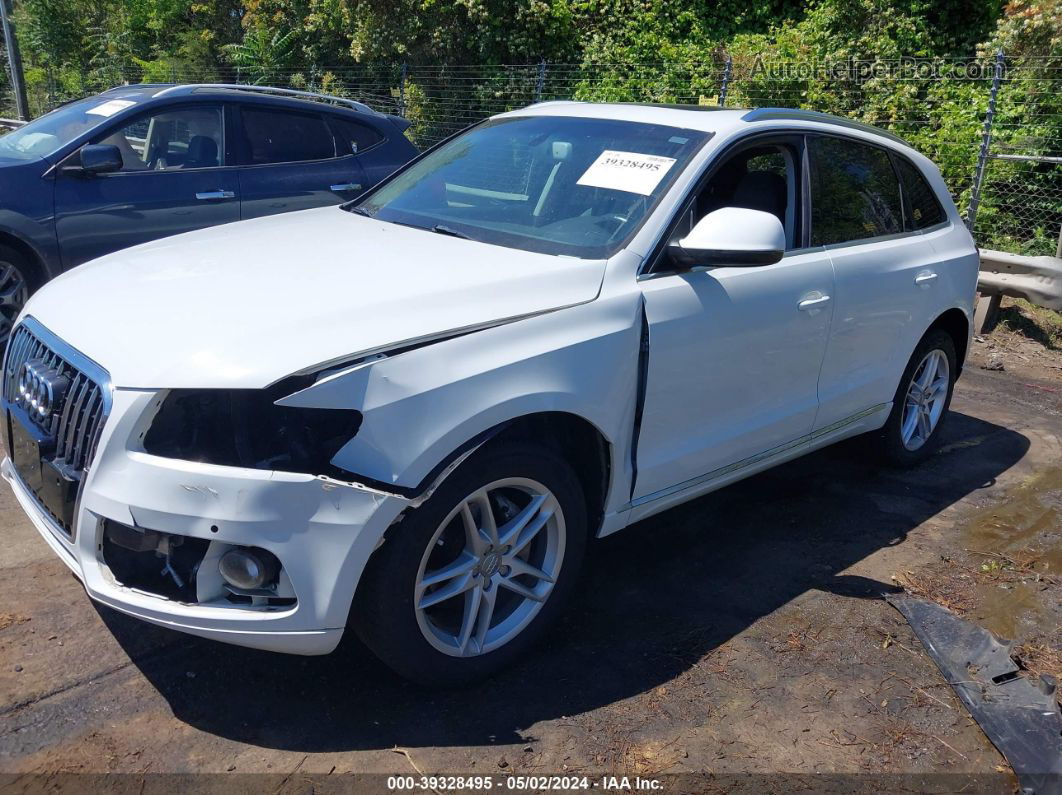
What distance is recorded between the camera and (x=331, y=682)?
3176 mm

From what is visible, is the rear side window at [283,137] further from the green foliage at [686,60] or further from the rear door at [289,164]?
the green foliage at [686,60]

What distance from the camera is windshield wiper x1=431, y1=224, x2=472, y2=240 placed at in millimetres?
3760

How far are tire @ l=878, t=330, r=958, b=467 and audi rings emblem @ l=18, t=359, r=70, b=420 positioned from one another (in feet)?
12.9

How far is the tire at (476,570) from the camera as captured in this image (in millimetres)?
2822

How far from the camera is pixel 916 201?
16.7 feet

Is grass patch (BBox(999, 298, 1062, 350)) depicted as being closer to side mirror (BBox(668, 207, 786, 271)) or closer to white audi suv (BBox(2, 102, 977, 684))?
white audi suv (BBox(2, 102, 977, 684))

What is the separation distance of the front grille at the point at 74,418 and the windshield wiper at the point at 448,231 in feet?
4.85

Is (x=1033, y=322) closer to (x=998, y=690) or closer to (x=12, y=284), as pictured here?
(x=998, y=690)

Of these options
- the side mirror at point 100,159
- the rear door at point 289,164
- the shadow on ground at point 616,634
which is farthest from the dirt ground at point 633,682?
the rear door at point 289,164

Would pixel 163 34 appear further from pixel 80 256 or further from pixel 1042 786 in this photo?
pixel 1042 786

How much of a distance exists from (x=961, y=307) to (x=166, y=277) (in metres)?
4.13

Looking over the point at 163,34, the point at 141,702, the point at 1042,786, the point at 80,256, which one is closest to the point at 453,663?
the point at 141,702

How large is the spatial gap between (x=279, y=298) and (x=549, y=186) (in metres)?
1.36

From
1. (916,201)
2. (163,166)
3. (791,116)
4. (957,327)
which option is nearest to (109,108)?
(163,166)
